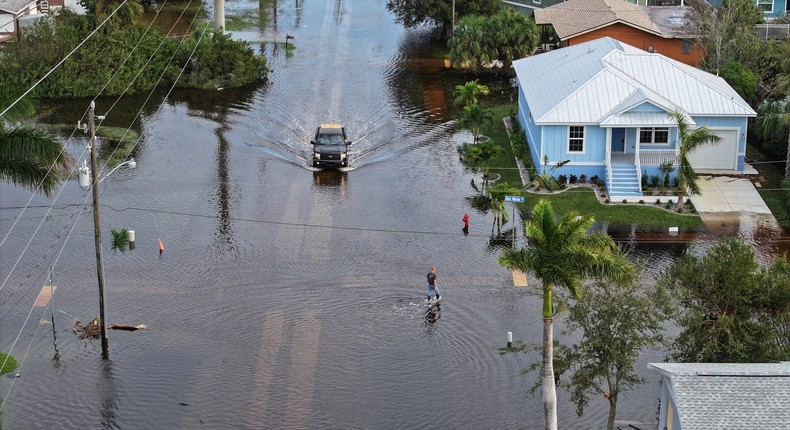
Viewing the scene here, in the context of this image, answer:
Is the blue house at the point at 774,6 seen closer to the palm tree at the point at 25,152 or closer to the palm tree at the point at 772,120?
the palm tree at the point at 772,120

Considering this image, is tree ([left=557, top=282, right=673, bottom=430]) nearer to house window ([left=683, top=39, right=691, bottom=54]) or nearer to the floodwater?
the floodwater

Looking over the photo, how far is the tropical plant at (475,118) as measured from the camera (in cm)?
5909

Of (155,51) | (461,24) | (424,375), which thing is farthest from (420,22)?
(424,375)

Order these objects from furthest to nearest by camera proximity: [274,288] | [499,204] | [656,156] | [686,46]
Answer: [686,46] < [656,156] < [499,204] < [274,288]

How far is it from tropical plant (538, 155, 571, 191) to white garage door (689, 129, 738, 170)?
6.11 m

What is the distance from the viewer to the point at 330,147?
186ft

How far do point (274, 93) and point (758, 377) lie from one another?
4637 cm

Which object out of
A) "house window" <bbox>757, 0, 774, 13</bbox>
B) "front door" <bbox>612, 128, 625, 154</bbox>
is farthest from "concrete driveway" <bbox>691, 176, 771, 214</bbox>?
"house window" <bbox>757, 0, 774, 13</bbox>

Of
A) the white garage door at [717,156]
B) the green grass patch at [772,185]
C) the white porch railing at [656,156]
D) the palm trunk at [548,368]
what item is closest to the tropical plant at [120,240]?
the palm trunk at [548,368]

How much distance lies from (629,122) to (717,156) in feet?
17.2

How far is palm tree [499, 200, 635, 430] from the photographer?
2923 cm

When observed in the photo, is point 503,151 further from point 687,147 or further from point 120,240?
point 120,240

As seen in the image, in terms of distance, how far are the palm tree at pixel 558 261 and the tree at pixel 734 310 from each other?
2.18 meters

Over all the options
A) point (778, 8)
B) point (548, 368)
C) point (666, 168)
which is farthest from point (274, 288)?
point (778, 8)
